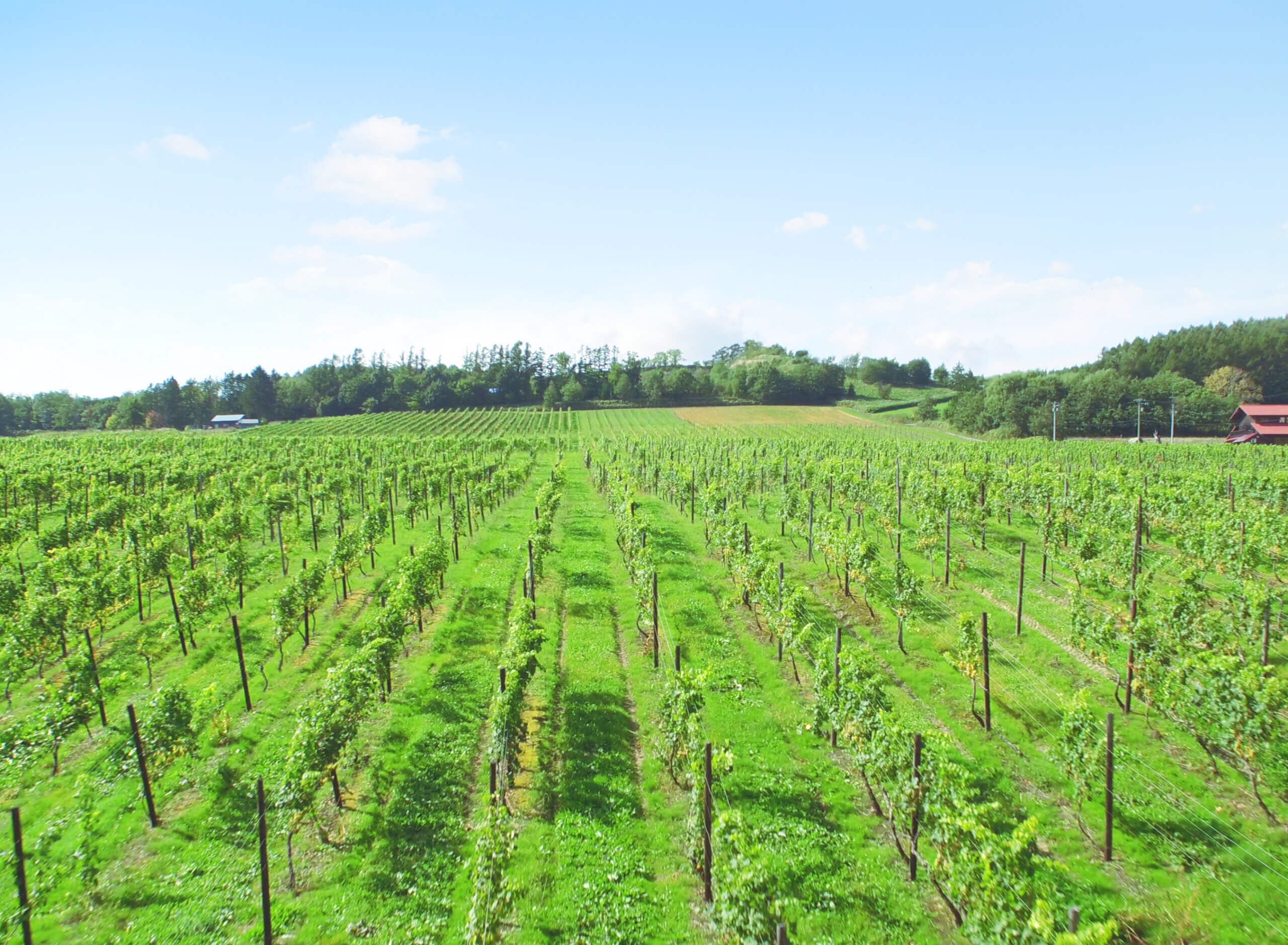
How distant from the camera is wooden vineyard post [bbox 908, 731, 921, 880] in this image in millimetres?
9531

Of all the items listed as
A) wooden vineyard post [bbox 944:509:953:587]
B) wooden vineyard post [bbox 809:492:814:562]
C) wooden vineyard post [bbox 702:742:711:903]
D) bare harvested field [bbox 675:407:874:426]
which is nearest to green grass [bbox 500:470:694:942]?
wooden vineyard post [bbox 702:742:711:903]

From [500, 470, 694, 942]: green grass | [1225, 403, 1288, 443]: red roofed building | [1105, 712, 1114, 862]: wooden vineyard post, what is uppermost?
[1225, 403, 1288, 443]: red roofed building

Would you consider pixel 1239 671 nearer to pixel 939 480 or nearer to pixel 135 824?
pixel 135 824

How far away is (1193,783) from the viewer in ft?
37.0

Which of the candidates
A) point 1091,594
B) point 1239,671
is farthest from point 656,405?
point 1239,671

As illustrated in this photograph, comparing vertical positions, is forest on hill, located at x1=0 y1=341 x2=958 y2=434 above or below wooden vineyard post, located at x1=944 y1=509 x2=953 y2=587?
above

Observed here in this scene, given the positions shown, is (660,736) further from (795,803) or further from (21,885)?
(21,885)

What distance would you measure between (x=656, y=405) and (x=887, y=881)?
11111 centimetres

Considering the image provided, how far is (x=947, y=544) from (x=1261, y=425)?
7491cm

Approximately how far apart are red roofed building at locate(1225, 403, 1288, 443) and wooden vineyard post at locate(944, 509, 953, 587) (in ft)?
202

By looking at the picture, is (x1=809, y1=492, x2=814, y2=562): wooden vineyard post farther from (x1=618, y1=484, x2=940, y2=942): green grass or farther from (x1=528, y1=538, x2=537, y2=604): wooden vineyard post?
(x1=528, y1=538, x2=537, y2=604): wooden vineyard post

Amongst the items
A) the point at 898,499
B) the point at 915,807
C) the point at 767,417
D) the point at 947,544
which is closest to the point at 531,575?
the point at 915,807

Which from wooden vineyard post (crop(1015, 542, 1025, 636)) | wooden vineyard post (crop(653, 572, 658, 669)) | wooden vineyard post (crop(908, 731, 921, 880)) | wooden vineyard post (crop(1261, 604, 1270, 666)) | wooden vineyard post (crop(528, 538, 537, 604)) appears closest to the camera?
wooden vineyard post (crop(908, 731, 921, 880))

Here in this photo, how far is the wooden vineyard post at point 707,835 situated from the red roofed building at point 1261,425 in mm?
82896
